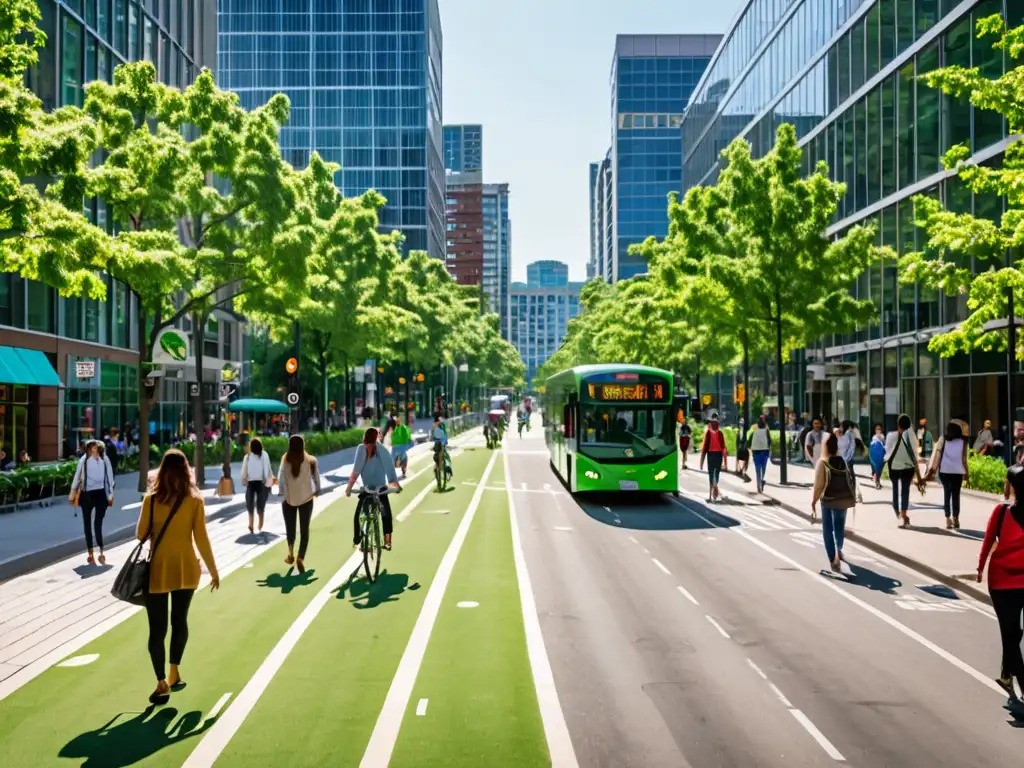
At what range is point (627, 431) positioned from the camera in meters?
→ 21.9

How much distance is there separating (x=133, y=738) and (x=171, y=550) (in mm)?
1415

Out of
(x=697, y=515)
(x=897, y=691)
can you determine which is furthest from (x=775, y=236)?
(x=897, y=691)

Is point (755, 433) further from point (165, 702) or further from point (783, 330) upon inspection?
point (165, 702)

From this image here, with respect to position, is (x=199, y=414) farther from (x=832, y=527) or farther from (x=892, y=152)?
(x=892, y=152)

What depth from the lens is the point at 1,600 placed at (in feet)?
37.9

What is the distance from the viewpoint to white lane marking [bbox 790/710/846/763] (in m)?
6.40

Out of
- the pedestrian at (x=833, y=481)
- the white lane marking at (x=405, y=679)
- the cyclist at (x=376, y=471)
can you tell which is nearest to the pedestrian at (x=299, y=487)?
the cyclist at (x=376, y=471)

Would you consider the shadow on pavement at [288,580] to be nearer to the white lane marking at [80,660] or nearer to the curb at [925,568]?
the white lane marking at [80,660]

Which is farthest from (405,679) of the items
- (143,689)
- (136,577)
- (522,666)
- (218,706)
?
(136,577)

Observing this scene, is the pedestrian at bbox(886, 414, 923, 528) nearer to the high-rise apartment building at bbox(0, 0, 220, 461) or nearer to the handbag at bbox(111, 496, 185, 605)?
the handbag at bbox(111, 496, 185, 605)

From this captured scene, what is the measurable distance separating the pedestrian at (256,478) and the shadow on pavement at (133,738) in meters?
9.35

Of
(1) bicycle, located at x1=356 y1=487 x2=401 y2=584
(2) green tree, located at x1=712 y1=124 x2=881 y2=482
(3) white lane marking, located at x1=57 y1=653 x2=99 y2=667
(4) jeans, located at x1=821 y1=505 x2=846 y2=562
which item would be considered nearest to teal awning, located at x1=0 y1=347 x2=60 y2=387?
(1) bicycle, located at x1=356 y1=487 x2=401 y2=584

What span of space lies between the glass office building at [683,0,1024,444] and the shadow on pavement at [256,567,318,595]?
69.9ft

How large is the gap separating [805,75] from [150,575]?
161 ft
